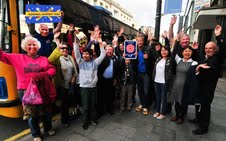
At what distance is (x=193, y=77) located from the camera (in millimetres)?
3314

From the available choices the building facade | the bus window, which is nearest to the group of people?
the bus window

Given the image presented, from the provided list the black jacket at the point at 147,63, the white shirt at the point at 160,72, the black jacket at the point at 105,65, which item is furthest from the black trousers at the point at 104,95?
the white shirt at the point at 160,72

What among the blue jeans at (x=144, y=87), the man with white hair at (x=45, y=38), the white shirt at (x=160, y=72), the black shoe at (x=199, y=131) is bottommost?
the black shoe at (x=199, y=131)

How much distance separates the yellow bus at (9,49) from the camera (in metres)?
2.90

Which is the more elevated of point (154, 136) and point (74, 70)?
point (74, 70)

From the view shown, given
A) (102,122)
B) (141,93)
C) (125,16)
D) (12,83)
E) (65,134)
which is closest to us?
(12,83)

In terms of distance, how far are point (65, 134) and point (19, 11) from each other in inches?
97.0

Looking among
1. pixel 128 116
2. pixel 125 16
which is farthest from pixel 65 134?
pixel 125 16

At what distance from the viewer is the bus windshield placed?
297 centimetres

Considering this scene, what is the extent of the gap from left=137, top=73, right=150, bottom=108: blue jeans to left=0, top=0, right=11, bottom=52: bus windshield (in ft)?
9.50

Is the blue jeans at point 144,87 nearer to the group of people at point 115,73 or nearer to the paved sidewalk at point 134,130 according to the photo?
the group of people at point 115,73

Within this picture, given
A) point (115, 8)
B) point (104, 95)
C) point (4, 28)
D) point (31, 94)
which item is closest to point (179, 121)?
point (104, 95)

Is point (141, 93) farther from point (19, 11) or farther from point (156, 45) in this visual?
point (19, 11)

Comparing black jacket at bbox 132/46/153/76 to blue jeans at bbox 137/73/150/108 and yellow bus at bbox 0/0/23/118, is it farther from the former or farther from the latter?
yellow bus at bbox 0/0/23/118
